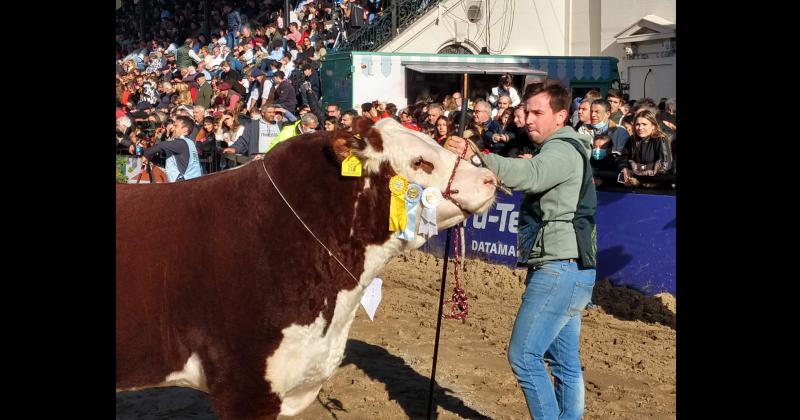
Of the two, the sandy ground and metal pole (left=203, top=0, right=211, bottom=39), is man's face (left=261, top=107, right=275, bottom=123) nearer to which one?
the sandy ground

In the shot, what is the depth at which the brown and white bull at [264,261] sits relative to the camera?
4.05 meters

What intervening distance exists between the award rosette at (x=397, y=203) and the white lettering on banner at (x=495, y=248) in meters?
6.59

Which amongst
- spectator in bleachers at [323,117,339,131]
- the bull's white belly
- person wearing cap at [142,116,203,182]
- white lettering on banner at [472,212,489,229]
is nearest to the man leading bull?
the bull's white belly

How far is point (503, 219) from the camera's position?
1102 centimetres

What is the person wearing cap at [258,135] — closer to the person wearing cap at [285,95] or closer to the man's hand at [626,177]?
the person wearing cap at [285,95]

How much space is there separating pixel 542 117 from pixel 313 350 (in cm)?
172

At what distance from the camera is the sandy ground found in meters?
6.22

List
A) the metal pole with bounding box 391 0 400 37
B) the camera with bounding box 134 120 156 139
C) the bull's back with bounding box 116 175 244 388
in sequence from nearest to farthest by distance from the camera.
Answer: the bull's back with bounding box 116 175 244 388
the camera with bounding box 134 120 156 139
the metal pole with bounding box 391 0 400 37

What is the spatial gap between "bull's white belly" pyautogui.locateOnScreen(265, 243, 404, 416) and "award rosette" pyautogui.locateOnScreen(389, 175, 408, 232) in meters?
0.12

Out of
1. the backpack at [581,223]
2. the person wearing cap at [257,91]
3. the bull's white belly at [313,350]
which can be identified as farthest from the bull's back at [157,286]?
the person wearing cap at [257,91]
